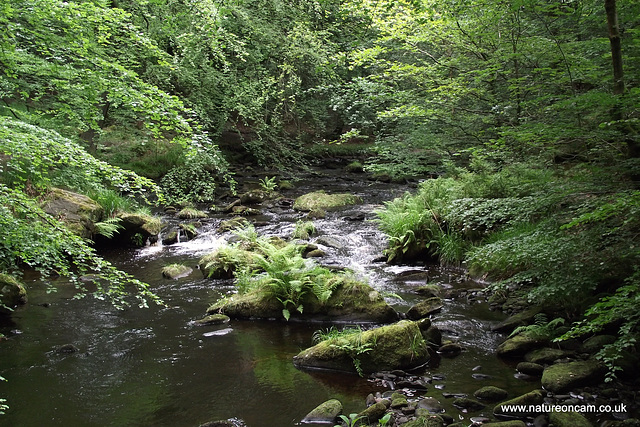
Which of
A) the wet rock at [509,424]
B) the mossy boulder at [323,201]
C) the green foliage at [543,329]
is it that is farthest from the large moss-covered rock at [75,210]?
the wet rock at [509,424]

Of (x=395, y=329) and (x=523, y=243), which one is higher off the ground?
(x=523, y=243)

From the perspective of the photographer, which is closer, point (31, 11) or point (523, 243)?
point (31, 11)

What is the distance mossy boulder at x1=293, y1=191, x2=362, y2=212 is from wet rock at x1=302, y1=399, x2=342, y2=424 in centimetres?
1196

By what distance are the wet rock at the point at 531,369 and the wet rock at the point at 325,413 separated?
252cm

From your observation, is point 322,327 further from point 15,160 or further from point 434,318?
point 15,160

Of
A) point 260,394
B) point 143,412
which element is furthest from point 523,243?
point 143,412

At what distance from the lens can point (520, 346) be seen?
6.11 metres

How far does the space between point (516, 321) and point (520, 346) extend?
92 centimetres

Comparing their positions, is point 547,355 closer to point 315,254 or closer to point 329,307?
point 329,307

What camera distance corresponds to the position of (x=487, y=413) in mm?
4797

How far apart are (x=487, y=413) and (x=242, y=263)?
22.6 ft

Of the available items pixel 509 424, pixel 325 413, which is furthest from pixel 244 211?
pixel 509 424

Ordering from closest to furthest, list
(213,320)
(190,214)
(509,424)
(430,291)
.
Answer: (509,424) → (213,320) → (430,291) → (190,214)

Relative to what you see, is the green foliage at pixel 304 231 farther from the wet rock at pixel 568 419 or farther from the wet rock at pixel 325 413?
the wet rock at pixel 568 419
